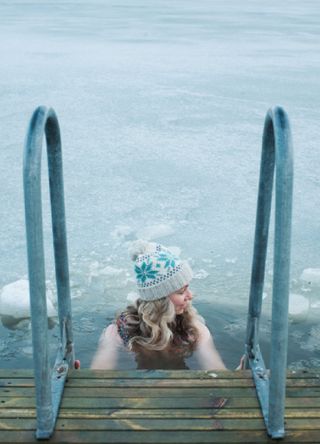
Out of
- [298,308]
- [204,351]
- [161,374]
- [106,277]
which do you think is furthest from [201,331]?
[161,374]

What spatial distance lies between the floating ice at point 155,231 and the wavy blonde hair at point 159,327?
1.29m

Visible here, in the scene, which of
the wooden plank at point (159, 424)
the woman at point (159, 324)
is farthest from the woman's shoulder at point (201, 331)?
the wooden plank at point (159, 424)

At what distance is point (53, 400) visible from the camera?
1.92 metres

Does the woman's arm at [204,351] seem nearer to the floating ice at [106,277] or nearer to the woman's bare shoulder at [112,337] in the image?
the woman's bare shoulder at [112,337]

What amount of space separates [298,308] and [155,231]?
1.21 metres

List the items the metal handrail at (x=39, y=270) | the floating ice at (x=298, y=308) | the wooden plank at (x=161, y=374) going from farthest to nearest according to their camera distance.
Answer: the floating ice at (x=298, y=308)
the wooden plank at (x=161, y=374)
the metal handrail at (x=39, y=270)

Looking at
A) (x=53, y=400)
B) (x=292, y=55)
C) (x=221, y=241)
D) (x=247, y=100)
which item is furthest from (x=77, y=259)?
(x=292, y=55)

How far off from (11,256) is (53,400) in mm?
2416

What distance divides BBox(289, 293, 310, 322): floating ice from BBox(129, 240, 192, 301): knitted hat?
89 cm

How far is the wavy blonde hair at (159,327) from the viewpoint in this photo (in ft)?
10.1

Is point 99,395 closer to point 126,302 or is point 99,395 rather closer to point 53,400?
point 53,400

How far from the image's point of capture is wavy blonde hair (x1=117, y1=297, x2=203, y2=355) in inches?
121

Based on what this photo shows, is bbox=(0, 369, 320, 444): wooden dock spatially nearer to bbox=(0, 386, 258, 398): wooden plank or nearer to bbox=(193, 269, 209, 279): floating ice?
bbox=(0, 386, 258, 398): wooden plank

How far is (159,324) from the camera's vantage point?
3094mm
